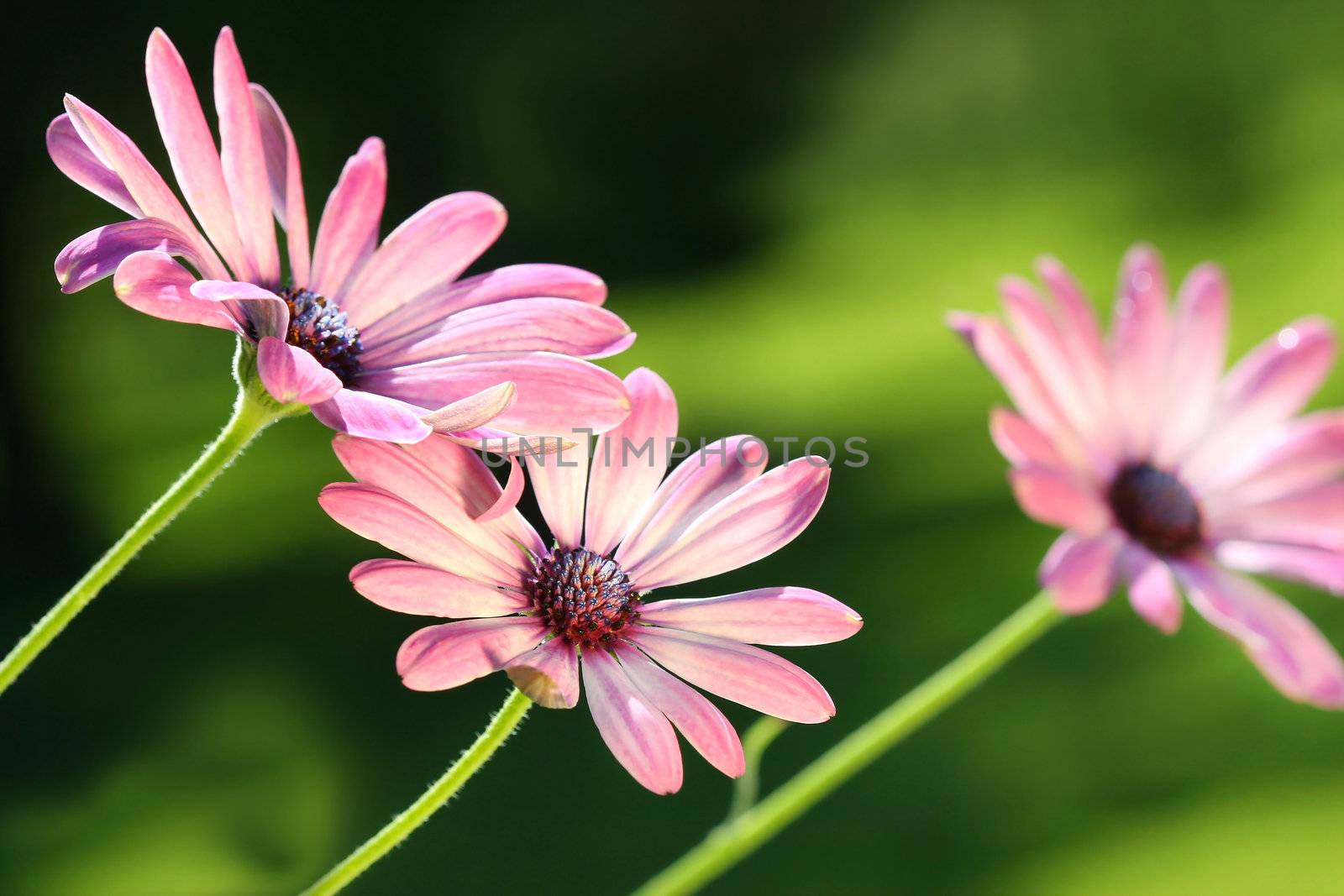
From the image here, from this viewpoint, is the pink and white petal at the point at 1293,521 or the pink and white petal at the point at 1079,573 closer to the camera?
the pink and white petal at the point at 1079,573

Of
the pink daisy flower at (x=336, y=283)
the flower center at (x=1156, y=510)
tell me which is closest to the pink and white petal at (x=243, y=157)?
the pink daisy flower at (x=336, y=283)

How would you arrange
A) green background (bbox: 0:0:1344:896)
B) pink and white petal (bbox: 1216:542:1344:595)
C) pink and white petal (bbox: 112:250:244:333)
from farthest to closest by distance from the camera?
green background (bbox: 0:0:1344:896), pink and white petal (bbox: 1216:542:1344:595), pink and white petal (bbox: 112:250:244:333)

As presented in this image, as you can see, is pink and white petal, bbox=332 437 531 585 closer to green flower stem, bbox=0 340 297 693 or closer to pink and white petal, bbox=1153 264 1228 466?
green flower stem, bbox=0 340 297 693

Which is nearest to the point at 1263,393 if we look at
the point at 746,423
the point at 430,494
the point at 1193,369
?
the point at 1193,369

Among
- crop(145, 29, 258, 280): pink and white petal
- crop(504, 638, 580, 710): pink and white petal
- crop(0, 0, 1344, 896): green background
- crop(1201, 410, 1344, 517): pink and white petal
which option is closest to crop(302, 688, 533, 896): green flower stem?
crop(504, 638, 580, 710): pink and white petal

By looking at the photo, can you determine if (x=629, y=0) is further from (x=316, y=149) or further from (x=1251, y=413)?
(x=1251, y=413)

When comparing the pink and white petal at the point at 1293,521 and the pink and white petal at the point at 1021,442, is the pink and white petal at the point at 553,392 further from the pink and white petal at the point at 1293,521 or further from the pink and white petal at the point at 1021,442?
the pink and white petal at the point at 1293,521
